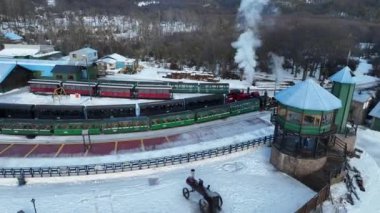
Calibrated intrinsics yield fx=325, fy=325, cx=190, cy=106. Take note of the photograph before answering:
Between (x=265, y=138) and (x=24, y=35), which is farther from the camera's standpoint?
(x=24, y=35)

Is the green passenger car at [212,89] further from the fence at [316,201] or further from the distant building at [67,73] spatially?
the fence at [316,201]

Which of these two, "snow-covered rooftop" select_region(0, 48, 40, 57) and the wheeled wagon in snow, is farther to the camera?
"snow-covered rooftop" select_region(0, 48, 40, 57)

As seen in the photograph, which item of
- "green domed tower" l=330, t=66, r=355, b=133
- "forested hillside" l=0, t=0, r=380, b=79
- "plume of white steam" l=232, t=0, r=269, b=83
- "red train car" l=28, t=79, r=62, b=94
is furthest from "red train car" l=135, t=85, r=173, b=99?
"forested hillside" l=0, t=0, r=380, b=79

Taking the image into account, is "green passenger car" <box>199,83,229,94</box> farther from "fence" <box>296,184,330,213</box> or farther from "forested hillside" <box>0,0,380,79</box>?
"fence" <box>296,184,330,213</box>

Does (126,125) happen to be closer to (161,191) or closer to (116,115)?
(116,115)

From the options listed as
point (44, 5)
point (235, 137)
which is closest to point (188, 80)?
point (235, 137)

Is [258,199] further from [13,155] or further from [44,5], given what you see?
[44,5]
